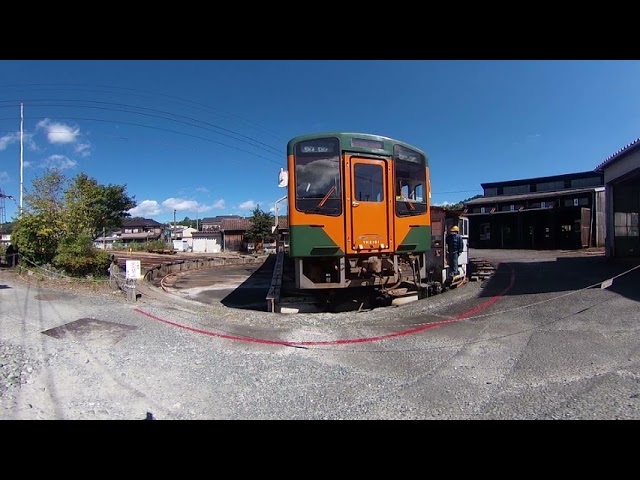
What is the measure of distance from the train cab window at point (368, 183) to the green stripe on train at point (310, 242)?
1029mm

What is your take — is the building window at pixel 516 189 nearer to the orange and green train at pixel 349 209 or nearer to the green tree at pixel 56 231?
the orange and green train at pixel 349 209

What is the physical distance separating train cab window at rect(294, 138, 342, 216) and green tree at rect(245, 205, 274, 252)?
29500mm

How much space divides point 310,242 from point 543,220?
23589mm

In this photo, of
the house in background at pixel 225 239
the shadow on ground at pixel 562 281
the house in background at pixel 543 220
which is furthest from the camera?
the house in background at pixel 225 239

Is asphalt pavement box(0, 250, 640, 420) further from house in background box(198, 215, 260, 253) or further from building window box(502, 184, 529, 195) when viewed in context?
house in background box(198, 215, 260, 253)

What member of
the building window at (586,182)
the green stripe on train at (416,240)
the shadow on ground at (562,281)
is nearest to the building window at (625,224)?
the shadow on ground at (562,281)

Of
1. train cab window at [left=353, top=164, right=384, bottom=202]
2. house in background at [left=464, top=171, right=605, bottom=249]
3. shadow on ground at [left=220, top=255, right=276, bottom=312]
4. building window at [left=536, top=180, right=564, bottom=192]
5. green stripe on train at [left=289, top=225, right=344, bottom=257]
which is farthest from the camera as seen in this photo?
building window at [left=536, top=180, right=564, bottom=192]

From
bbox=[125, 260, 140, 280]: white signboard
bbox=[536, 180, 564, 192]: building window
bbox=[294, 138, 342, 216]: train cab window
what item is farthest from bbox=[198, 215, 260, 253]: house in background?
bbox=[294, 138, 342, 216]: train cab window

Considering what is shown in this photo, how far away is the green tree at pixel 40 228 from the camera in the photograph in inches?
395

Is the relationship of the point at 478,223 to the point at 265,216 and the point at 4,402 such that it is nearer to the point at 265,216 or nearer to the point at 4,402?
the point at 265,216

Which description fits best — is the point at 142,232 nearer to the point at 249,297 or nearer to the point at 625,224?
the point at 249,297

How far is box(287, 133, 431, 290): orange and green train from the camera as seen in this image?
5.67 meters
